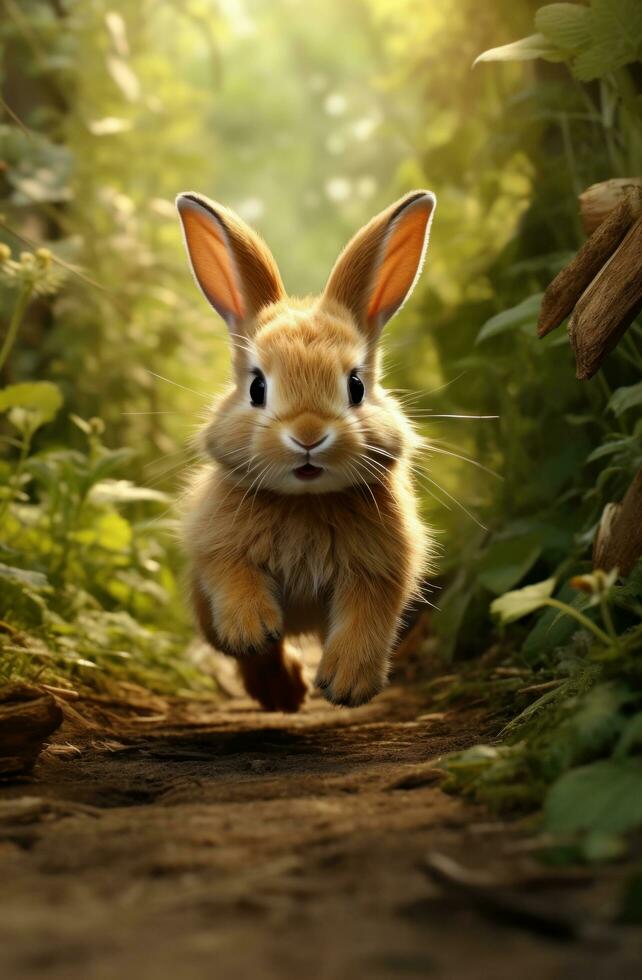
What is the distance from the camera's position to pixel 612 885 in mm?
1673

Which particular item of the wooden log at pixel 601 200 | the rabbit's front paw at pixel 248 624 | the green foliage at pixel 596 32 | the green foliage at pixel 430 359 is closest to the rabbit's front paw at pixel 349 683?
the rabbit's front paw at pixel 248 624

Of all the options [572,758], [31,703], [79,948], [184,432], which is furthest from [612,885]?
[184,432]

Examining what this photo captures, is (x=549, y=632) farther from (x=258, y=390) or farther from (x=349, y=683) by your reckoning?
(x=258, y=390)

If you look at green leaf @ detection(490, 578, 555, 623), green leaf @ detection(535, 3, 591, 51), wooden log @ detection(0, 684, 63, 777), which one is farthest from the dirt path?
green leaf @ detection(535, 3, 591, 51)

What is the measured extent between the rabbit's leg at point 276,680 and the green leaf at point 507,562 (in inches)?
30.9

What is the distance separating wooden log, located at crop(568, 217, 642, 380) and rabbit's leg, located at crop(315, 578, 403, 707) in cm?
103

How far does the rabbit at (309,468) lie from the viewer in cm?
347

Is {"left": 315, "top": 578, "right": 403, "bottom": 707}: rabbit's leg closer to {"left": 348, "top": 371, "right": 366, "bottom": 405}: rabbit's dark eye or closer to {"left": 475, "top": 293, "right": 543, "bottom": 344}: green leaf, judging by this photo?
{"left": 348, "top": 371, "right": 366, "bottom": 405}: rabbit's dark eye

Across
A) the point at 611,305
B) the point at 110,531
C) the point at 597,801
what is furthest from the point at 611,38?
the point at 110,531

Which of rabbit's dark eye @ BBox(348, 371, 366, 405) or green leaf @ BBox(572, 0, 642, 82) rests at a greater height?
green leaf @ BBox(572, 0, 642, 82)

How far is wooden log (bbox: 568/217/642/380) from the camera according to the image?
3.01 meters

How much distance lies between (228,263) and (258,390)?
643 mm

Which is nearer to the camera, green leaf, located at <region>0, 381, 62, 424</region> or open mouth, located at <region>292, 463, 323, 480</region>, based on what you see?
open mouth, located at <region>292, 463, 323, 480</region>

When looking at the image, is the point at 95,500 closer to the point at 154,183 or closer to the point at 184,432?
the point at 184,432
